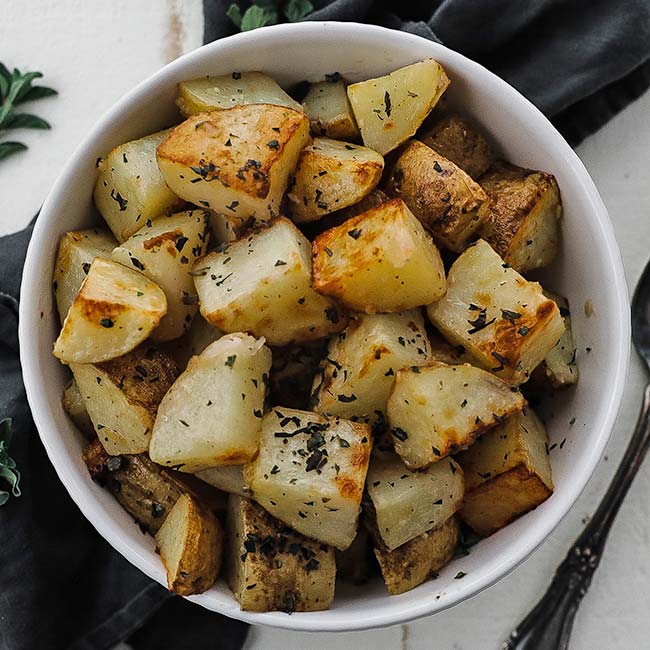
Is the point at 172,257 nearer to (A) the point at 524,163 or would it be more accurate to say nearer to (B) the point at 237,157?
(B) the point at 237,157

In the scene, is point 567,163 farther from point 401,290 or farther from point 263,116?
point 263,116

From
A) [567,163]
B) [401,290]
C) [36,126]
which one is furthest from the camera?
[36,126]

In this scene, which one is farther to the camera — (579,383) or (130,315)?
(579,383)

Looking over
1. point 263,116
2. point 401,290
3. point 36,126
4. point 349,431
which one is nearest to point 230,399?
point 349,431

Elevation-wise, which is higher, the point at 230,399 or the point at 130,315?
the point at 130,315

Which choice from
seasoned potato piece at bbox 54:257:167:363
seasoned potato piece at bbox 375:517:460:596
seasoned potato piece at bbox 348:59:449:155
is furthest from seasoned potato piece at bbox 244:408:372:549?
seasoned potato piece at bbox 348:59:449:155

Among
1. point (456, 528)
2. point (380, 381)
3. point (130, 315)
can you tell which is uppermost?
point (130, 315)

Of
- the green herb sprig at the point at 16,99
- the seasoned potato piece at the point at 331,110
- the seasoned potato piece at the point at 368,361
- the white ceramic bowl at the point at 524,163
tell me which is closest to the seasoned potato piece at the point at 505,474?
the white ceramic bowl at the point at 524,163
